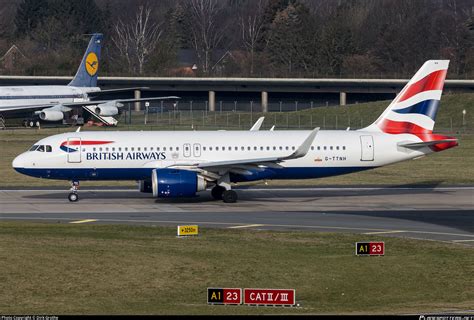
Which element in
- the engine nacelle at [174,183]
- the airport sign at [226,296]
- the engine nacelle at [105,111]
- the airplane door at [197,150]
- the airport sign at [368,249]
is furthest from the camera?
the engine nacelle at [105,111]

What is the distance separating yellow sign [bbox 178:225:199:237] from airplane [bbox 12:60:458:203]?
377 inches

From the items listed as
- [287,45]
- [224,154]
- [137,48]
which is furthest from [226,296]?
[137,48]

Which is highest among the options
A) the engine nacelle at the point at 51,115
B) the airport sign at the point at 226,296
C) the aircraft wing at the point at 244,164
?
the aircraft wing at the point at 244,164

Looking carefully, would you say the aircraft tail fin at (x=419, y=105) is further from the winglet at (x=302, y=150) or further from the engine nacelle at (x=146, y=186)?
the engine nacelle at (x=146, y=186)

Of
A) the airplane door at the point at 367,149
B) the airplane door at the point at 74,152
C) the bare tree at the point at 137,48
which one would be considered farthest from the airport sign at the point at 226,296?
the bare tree at the point at 137,48

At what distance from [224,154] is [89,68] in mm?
64311

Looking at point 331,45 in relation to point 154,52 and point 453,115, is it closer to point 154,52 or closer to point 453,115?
point 154,52

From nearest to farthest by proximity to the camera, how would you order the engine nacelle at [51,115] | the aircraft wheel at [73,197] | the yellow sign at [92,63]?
the aircraft wheel at [73,197]
the engine nacelle at [51,115]
the yellow sign at [92,63]

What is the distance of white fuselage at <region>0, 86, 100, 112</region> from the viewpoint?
10451 centimetres

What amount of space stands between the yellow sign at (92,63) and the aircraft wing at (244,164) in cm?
6382

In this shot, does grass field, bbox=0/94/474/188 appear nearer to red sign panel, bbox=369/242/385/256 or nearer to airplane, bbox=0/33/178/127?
airplane, bbox=0/33/178/127

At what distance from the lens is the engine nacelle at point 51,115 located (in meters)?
103

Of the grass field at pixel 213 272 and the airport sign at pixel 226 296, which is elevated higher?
the airport sign at pixel 226 296

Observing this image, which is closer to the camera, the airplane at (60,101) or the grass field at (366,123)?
the grass field at (366,123)
